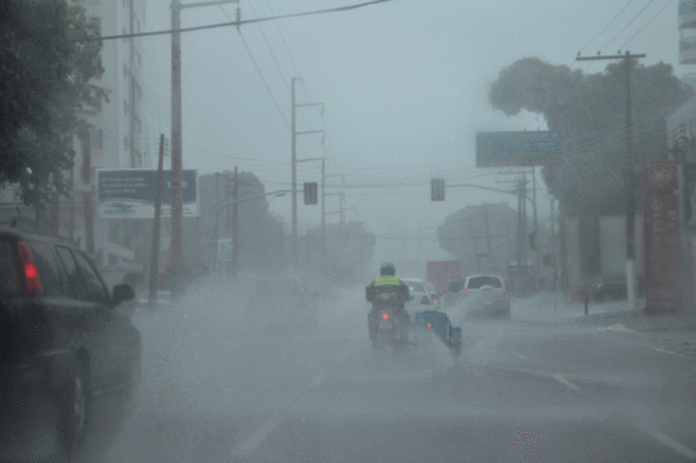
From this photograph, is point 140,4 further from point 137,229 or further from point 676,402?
point 676,402

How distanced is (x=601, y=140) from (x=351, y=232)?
320 ft

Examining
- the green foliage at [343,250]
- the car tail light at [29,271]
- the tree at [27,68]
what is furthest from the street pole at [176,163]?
the green foliage at [343,250]

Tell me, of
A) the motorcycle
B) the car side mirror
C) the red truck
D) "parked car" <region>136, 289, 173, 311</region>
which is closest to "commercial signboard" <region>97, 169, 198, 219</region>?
"parked car" <region>136, 289, 173, 311</region>

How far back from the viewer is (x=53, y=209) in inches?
1254

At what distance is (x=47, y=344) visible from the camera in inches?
245

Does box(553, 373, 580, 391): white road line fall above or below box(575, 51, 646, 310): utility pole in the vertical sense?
below

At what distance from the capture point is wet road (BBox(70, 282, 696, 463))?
7074mm

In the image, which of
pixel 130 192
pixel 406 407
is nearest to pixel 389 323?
pixel 406 407

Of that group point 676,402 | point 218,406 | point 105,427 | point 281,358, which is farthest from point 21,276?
point 281,358

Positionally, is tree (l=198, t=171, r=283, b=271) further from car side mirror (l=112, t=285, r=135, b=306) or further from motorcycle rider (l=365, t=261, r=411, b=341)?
car side mirror (l=112, t=285, r=135, b=306)

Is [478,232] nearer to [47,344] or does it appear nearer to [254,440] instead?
[254,440]

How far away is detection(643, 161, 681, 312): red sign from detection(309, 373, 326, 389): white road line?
17963 mm

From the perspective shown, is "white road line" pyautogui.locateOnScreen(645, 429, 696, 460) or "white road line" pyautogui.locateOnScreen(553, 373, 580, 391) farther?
"white road line" pyautogui.locateOnScreen(553, 373, 580, 391)

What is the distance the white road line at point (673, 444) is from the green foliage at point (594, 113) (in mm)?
42012
